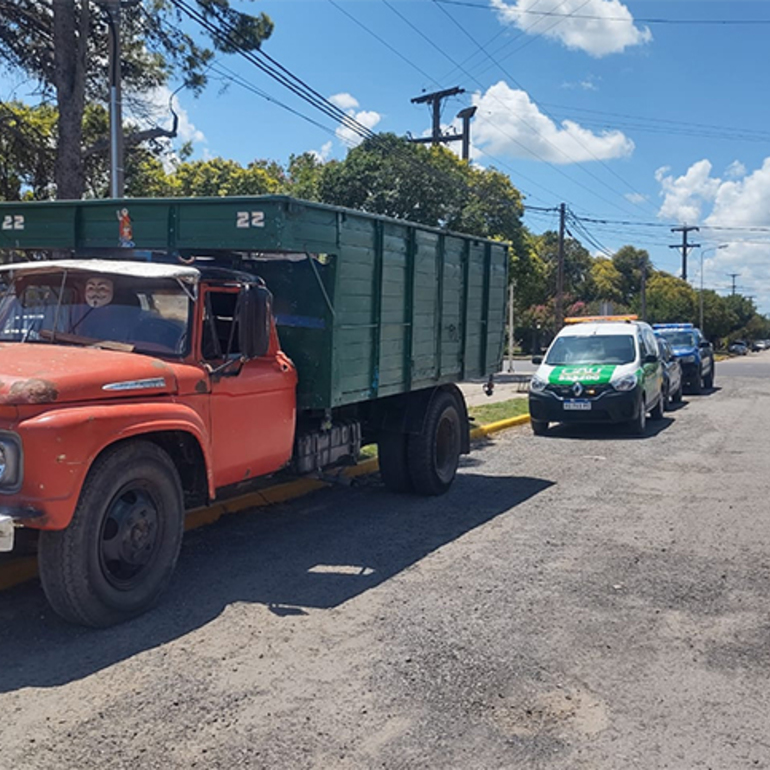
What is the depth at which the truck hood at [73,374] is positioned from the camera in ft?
14.8

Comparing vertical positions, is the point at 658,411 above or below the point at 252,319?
below

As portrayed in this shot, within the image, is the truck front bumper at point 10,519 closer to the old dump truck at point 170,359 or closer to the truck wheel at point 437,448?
the old dump truck at point 170,359

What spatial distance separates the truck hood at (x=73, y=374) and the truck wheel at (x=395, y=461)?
149 inches

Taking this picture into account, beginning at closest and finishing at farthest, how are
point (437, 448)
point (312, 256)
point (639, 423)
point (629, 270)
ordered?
1. point (312, 256)
2. point (437, 448)
3. point (639, 423)
4. point (629, 270)

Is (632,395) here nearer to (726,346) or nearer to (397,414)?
(397,414)

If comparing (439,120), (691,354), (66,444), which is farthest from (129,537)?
(439,120)

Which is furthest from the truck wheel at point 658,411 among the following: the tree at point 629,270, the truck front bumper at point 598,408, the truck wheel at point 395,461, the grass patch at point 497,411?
the tree at point 629,270

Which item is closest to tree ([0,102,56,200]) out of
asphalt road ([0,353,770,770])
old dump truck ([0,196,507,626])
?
old dump truck ([0,196,507,626])

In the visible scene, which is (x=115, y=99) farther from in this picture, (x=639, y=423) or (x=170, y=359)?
(x=639, y=423)

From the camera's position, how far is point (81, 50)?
39.5ft

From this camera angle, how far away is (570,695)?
4.21 m

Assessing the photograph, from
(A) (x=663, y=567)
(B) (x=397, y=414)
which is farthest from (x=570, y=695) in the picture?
(B) (x=397, y=414)

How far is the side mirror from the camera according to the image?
5.78 meters

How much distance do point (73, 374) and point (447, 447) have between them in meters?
5.31
